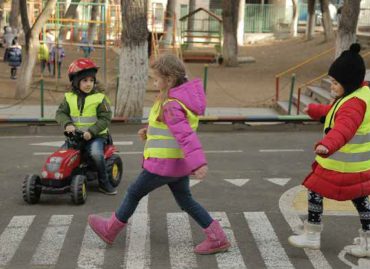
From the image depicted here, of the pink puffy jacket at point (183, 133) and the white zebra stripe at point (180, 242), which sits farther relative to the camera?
the white zebra stripe at point (180, 242)

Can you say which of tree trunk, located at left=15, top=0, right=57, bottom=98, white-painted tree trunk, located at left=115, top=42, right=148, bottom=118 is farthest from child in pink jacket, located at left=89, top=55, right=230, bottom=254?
tree trunk, located at left=15, top=0, right=57, bottom=98

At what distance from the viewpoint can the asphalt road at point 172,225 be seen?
516cm

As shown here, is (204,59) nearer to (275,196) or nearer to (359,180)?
(275,196)

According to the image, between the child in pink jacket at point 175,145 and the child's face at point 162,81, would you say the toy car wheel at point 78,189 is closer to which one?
the child in pink jacket at point 175,145

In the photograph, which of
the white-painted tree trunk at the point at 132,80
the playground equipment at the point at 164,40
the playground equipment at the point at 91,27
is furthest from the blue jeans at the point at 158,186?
the playground equipment at the point at 164,40

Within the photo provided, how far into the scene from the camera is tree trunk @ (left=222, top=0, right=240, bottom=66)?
27.8 metres

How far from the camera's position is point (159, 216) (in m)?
6.38

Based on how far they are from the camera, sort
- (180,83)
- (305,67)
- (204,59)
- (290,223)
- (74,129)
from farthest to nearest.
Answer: (204,59) < (305,67) < (74,129) < (290,223) < (180,83)

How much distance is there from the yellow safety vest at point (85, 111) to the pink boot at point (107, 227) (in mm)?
1796

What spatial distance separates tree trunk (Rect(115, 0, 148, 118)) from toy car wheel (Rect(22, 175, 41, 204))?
590 centimetres

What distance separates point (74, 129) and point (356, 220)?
300 cm

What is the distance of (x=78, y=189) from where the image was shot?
664cm

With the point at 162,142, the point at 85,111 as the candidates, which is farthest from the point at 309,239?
the point at 85,111

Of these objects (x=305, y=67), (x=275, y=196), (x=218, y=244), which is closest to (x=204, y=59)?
(x=305, y=67)
